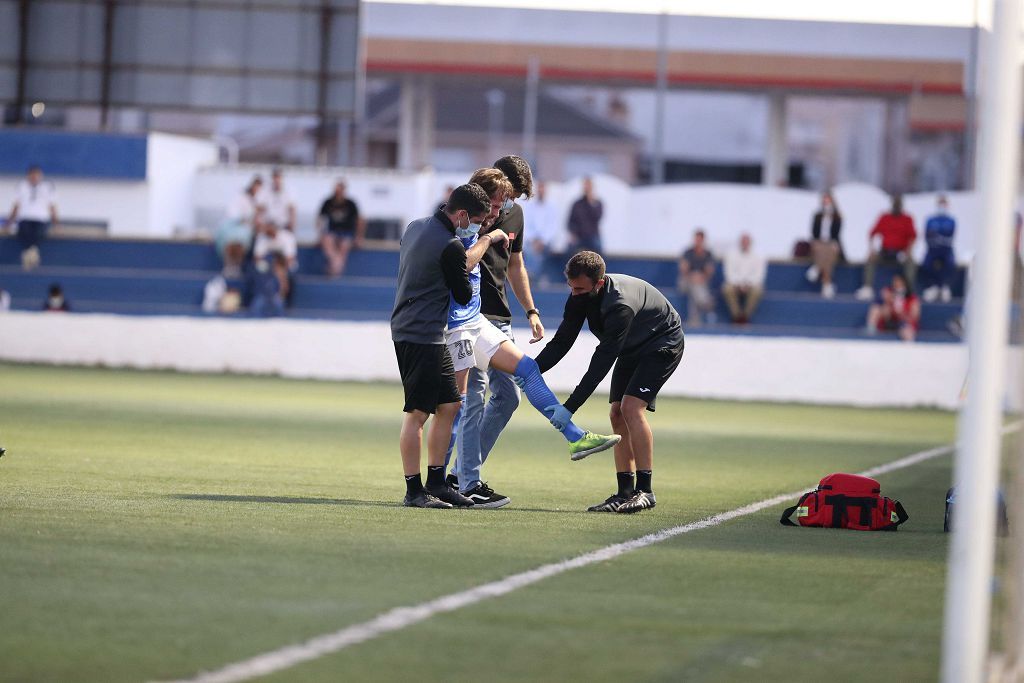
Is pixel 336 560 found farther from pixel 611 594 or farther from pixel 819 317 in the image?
pixel 819 317

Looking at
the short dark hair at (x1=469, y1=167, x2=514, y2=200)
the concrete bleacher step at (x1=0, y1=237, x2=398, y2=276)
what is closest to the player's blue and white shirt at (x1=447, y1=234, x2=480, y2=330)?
the short dark hair at (x1=469, y1=167, x2=514, y2=200)

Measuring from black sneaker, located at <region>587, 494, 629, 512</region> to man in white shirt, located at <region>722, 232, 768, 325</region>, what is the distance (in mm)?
19429

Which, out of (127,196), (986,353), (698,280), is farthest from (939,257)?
(986,353)

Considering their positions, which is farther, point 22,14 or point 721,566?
point 22,14

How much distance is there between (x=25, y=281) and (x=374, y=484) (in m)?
20.8

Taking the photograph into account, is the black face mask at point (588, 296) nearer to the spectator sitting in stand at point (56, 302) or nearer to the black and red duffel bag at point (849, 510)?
the black and red duffel bag at point (849, 510)

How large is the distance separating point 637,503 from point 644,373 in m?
0.81

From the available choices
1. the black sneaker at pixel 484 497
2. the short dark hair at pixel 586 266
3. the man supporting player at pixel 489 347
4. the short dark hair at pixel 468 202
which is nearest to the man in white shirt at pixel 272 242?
the black sneaker at pixel 484 497

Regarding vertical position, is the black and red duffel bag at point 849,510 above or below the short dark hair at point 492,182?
below

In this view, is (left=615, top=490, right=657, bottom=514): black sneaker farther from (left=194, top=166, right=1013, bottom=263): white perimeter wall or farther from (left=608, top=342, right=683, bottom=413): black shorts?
(left=194, top=166, right=1013, bottom=263): white perimeter wall

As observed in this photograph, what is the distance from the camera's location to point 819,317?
3022cm

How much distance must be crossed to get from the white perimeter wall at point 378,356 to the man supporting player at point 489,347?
14.7 meters

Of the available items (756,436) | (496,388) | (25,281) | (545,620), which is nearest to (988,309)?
(545,620)

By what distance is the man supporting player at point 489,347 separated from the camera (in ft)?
32.5
